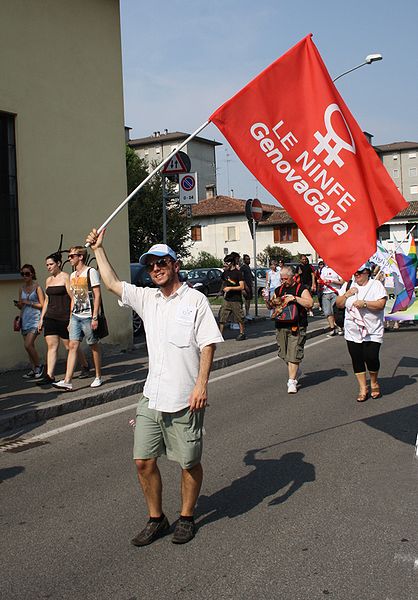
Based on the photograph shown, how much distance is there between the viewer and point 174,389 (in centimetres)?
433

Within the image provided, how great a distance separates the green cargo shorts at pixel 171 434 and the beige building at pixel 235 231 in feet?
181

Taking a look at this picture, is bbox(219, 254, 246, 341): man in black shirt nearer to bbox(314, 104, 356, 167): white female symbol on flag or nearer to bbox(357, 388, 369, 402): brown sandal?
bbox(357, 388, 369, 402): brown sandal

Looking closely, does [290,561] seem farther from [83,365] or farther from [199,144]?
[199,144]

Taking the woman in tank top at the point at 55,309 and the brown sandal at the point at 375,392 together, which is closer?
the brown sandal at the point at 375,392

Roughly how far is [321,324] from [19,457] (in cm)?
1310

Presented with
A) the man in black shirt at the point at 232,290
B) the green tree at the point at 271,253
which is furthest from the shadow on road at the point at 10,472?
the green tree at the point at 271,253

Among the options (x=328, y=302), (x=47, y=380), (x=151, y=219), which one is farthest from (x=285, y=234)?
(x=47, y=380)

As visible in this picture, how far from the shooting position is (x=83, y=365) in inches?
407

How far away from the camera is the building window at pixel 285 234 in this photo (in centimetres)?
6022

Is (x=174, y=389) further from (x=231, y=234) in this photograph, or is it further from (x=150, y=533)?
(x=231, y=234)

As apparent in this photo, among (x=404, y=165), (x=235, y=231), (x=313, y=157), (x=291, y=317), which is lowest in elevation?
(x=291, y=317)

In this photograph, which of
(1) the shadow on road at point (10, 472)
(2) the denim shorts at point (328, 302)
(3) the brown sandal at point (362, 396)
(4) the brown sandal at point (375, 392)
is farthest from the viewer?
(2) the denim shorts at point (328, 302)

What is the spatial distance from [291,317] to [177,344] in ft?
17.1

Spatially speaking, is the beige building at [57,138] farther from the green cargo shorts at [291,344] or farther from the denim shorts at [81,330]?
the green cargo shorts at [291,344]
